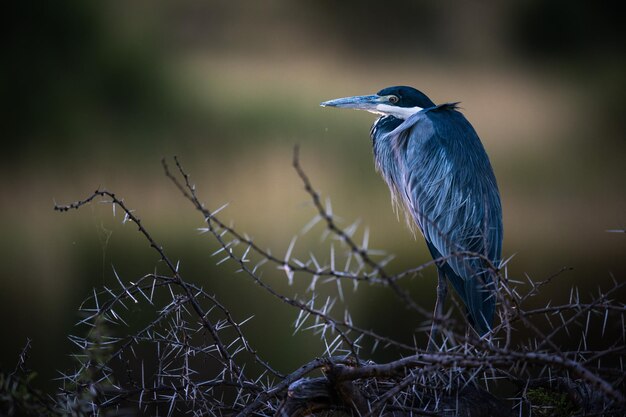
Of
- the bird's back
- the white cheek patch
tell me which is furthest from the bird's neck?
the bird's back

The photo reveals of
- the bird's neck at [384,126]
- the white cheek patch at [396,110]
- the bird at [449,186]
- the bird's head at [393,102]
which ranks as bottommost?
the bird at [449,186]

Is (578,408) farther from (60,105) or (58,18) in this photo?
(58,18)

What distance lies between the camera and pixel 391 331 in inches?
194

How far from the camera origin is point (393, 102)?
261 centimetres

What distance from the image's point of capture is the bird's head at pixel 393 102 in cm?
258

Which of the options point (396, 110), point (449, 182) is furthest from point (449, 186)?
point (396, 110)

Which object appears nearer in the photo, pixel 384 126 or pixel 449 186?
pixel 449 186

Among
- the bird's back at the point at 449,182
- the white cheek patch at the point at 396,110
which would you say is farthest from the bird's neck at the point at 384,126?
the bird's back at the point at 449,182

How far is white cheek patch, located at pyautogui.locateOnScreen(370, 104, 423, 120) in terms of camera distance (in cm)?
258

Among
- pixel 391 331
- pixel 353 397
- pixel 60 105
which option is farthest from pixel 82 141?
pixel 353 397

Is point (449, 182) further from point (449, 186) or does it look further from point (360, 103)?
point (360, 103)

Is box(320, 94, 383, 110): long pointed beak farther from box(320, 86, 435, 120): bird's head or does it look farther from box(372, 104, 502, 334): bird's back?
box(372, 104, 502, 334): bird's back

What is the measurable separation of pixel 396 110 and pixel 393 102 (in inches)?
1.2

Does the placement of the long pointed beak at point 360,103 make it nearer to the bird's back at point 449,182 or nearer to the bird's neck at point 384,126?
the bird's neck at point 384,126
